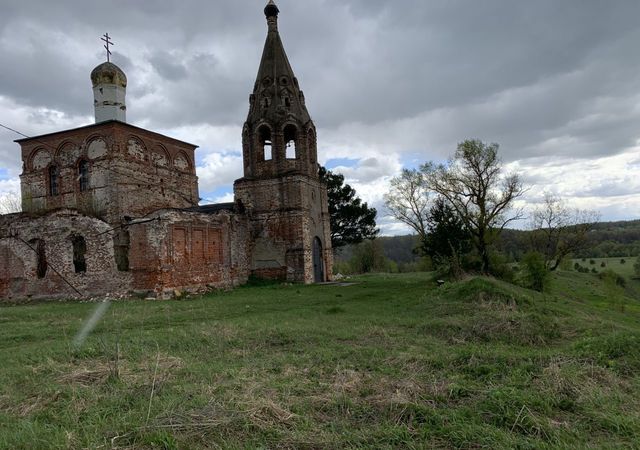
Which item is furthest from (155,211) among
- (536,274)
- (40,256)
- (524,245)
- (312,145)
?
(524,245)

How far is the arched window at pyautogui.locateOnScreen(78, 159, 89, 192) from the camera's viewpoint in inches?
1005

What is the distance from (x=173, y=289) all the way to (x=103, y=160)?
961 centimetres

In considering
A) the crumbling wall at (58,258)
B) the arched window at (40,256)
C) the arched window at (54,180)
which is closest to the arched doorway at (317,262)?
the crumbling wall at (58,258)

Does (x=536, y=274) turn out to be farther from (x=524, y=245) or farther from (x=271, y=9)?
(x=271, y=9)

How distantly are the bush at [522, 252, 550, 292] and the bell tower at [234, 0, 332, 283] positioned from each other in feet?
33.1

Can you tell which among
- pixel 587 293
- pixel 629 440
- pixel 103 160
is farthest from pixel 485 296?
pixel 103 160

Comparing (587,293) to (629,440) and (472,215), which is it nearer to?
(472,215)

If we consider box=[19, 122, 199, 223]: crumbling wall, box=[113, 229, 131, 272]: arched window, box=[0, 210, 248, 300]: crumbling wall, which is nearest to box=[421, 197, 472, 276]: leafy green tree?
box=[0, 210, 248, 300]: crumbling wall

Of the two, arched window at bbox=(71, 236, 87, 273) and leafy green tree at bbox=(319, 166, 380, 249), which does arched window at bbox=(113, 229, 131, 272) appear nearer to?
arched window at bbox=(71, 236, 87, 273)

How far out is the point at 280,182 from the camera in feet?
78.1

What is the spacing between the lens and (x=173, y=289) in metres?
19.5

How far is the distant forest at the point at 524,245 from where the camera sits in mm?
32219

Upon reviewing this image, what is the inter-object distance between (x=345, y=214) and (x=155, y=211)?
1871 cm

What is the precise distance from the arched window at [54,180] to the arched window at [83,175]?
1.63 m
